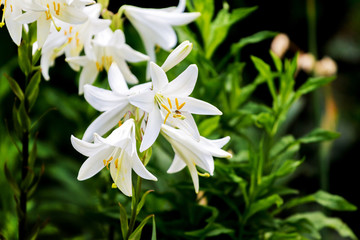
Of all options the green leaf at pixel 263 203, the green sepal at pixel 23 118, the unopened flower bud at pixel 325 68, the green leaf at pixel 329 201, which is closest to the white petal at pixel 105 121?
the green sepal at pixel 23 118

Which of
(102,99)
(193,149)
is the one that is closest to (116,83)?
(102,99)

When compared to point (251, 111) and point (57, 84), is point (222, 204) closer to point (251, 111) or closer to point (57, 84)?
point (251, 111)

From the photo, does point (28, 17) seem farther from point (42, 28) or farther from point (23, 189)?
point (23, 189)

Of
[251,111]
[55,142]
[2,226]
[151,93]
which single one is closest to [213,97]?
[251,111]

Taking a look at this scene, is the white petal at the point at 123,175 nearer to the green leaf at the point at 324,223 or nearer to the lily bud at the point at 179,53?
the lily bud at the point at 179,53

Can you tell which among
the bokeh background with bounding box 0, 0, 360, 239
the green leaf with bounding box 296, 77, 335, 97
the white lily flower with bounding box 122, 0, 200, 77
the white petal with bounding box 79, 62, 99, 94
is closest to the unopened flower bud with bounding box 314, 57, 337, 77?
the bokeh background with bounding box 0, 0, 360, 239
